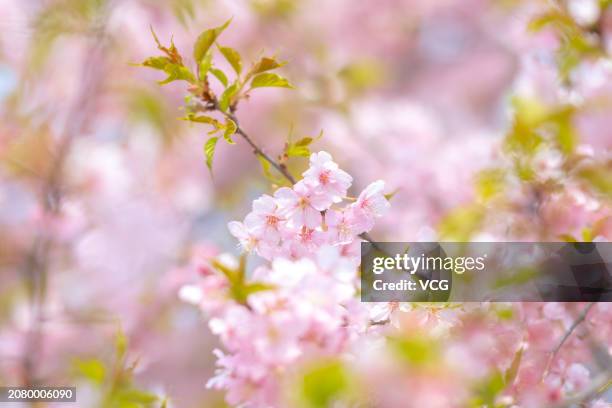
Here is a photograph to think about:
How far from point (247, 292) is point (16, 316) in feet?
5.14

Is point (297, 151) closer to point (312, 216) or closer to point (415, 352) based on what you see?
point (312, 216)

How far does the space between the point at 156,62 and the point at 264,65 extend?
13 cm

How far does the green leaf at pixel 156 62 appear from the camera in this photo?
780 millimetres

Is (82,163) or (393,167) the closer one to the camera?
(82,163)

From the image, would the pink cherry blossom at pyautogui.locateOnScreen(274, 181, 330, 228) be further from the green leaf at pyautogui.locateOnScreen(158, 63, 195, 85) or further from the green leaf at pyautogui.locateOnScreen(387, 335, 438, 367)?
the green leaf at pyautogui.locateOnScreen(387, 335, 438, 367)

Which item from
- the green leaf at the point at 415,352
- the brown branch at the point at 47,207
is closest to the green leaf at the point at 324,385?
the green leaf at the point at 415,352

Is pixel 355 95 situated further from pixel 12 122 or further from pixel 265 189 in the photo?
pixel 12 122

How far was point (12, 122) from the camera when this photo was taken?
210 cm

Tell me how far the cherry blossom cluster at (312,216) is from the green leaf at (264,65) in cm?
13

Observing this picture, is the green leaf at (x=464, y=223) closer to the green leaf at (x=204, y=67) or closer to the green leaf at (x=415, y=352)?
the green leaf at (x=204, y=67)

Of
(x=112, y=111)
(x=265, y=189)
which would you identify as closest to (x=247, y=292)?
(x=265, y=189)

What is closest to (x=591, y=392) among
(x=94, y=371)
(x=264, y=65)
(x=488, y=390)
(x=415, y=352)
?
(x=488, y=390)

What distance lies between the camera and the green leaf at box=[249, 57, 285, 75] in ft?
2.64

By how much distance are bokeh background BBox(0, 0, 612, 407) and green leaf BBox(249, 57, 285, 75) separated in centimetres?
43
